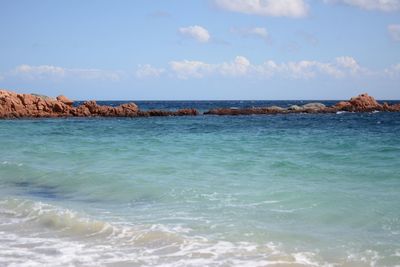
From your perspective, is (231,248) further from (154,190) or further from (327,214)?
(154,190)

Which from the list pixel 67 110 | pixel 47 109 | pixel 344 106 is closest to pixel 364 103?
pixel 344 106

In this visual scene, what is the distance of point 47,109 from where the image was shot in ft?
179

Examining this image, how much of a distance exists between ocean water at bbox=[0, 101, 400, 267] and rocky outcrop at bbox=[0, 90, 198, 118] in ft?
118

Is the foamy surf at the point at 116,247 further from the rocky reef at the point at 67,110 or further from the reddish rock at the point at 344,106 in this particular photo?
the reddish rock at the point at 344,106

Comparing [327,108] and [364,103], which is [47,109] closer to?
[327,108]

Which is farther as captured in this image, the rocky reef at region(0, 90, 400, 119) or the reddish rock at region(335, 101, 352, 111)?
the reddish rock at region(335, 101, 352, 111)

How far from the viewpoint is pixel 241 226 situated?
8680mm

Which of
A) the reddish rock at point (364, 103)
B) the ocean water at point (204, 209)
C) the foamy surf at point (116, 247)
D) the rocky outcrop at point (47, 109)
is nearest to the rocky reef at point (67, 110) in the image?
the rocky outcrop at point (47, 109)

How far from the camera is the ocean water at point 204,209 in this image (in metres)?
7.27

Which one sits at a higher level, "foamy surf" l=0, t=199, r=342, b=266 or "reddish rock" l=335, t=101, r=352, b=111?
"reddish rock" l=335, t=101, r=352, b=111

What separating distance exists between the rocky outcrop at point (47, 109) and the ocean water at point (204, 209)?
36.0 m

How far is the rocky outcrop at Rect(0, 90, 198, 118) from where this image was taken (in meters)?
52.6

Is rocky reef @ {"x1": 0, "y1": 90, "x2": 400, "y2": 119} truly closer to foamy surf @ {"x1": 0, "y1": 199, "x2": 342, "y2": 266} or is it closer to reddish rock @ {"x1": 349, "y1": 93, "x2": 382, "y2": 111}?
reddish rock @ {"x1": 349, "y1": 93, "x2": 382, "y2": 111}

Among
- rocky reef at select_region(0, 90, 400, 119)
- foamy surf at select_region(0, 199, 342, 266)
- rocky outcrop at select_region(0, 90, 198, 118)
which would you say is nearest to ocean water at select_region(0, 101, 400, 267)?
foamy surf at select_region(0, 199, 342, 266)
